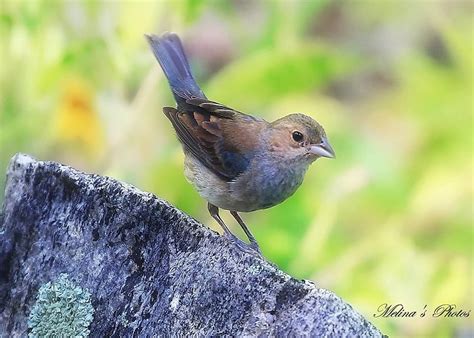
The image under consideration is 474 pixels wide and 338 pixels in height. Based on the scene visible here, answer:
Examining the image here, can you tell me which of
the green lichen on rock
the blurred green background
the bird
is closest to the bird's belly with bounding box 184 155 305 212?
the bird

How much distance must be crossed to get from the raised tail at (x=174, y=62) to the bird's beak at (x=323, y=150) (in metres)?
0.65

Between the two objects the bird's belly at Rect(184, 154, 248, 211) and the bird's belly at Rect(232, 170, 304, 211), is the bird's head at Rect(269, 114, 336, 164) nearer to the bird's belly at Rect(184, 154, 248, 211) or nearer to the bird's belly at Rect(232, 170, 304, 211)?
the bird's belly at Rect(232, 170, 304, 211)

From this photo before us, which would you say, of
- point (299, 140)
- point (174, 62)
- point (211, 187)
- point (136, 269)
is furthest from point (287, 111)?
point (136, 269)

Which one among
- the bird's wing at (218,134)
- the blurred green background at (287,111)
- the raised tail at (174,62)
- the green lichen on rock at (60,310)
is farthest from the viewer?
the raised tail at (174,62)

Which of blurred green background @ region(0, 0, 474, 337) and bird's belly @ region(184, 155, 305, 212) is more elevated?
blurred green background @ region(0, 0, 474, 337)

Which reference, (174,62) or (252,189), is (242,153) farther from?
(174,62)

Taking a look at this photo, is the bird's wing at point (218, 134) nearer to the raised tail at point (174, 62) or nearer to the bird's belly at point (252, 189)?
the bird's belly at point (252, 189)

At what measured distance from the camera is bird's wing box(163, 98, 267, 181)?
3482 mm

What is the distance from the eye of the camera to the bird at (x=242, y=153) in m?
3.38

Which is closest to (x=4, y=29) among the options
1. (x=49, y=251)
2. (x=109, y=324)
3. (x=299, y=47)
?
(x=299, y=47)

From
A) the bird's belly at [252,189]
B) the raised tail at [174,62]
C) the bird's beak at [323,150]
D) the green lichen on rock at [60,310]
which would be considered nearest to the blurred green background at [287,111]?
the raised tail at [174,62]

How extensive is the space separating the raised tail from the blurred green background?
0.22 ft

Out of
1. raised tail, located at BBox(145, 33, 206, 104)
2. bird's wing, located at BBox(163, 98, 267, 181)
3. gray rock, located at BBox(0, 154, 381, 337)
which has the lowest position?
gray rock, located at BBox(0, 154, 381, 337)

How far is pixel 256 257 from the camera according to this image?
2174mm
